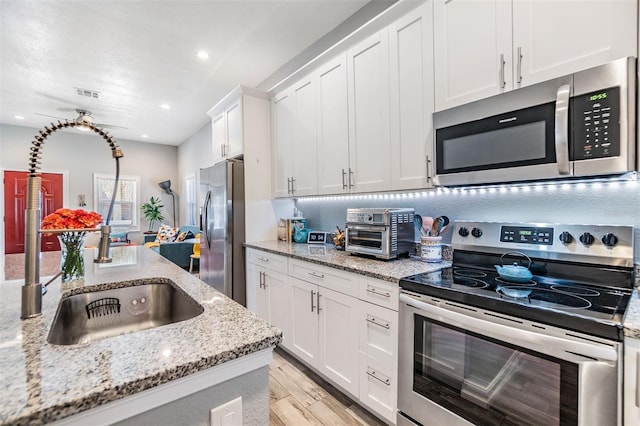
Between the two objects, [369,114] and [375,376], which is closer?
[375,376]

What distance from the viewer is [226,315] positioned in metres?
0.91

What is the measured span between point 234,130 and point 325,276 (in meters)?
2.14

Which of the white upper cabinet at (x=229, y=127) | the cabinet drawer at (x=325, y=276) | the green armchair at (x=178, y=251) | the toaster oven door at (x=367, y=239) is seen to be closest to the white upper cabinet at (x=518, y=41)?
the toaster oven door at (x=367, y=239)

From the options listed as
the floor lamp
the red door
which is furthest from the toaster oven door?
the floor lamp

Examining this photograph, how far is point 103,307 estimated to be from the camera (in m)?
1.26

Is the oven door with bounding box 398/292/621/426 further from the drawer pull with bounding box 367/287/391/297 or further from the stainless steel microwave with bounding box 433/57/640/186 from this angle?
the stainless steel microwave with bounding box 433/57/640/186

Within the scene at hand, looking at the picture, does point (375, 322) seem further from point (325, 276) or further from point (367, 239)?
point (367, 239)

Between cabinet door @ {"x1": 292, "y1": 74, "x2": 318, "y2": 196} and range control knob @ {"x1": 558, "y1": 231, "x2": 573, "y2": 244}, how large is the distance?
1.74 m

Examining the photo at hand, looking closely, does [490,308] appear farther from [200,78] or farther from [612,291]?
[200,78]

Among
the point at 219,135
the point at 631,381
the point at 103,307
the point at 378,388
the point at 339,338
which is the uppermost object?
the point at 219,135

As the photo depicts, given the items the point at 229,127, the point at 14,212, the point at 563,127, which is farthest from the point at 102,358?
the point at 14,212

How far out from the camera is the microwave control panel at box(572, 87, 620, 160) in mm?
1140

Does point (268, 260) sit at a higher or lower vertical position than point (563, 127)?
lower

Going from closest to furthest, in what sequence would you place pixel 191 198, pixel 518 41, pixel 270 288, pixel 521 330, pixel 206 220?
pixel 521 330 → pixel 518 41 → pixel 270 288 → pixel 206 220 → pixel 191 198
